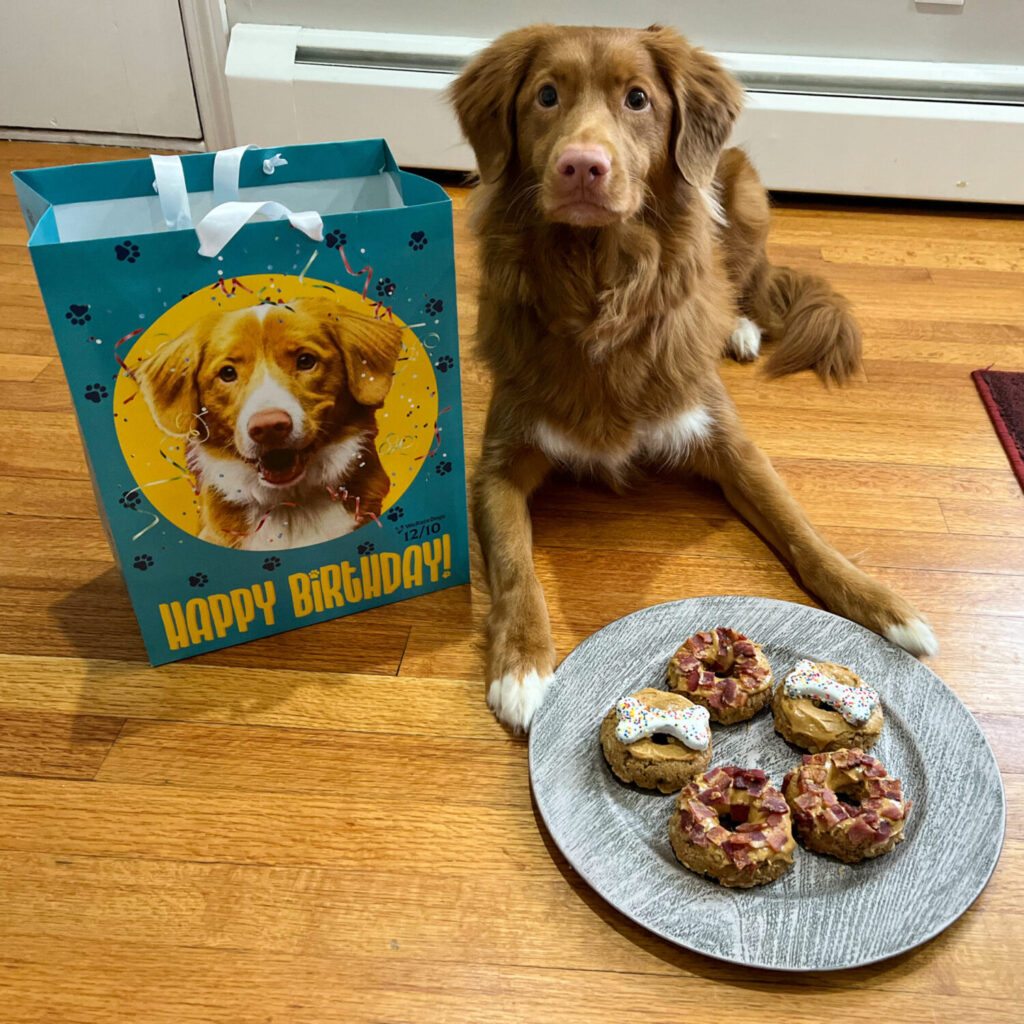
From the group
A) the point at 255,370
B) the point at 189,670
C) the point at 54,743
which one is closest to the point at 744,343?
the point at 255,370

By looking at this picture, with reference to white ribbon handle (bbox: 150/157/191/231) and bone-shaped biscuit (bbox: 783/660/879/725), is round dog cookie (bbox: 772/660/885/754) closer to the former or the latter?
bone-shaped biscuit (bbox: 783/660/879/725)

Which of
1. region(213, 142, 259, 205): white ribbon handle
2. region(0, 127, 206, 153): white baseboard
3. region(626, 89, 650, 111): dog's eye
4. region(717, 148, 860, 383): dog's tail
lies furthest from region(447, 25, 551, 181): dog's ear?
region(0, 127, 206, 153): white baseboard

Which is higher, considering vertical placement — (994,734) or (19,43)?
(19,43)

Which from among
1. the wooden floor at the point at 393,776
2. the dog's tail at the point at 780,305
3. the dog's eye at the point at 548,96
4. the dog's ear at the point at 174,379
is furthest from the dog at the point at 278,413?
the dog's tail at the point at 780,305

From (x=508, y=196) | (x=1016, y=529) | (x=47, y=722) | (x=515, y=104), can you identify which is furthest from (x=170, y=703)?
(x=1016, y=529)

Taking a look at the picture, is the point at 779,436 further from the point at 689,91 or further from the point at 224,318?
the point at 224,318
